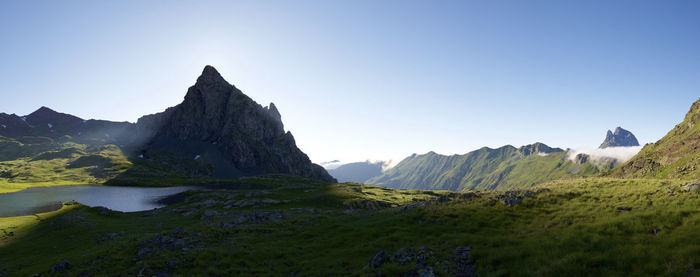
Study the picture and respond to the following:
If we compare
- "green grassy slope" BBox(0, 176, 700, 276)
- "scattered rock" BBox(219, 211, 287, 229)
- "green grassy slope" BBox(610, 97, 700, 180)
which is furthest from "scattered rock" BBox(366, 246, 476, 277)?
"green grassy slope" BBox(610, 97, 700, 180)

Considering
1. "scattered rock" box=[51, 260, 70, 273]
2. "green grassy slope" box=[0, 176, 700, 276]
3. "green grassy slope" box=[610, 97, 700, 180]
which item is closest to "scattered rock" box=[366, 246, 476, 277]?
"green grassy slope" box=[0, 176, 700, 276]

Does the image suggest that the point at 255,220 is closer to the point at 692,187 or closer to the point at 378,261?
the point at 378,261

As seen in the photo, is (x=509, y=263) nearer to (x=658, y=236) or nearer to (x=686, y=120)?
(x=658, y=236)

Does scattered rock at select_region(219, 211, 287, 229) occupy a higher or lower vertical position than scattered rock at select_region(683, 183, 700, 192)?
lower

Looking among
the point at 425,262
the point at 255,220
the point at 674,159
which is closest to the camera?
the point at 425,262

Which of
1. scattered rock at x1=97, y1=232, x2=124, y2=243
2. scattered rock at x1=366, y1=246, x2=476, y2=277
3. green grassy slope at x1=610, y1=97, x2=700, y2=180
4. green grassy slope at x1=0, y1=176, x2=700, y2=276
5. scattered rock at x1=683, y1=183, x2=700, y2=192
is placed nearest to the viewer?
green grassy slope at x1=0, y1=176, x2=700, y2=276

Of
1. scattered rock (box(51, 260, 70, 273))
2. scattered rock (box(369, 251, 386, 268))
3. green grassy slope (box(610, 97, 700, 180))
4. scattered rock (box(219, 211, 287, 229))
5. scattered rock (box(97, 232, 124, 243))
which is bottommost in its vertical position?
scattered rock (box(97, 232, 124, 243))

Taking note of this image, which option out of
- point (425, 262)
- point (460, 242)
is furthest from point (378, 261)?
point (460, 242)

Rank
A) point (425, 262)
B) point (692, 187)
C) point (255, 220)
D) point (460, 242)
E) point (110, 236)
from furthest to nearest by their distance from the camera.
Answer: point (255, 220) < point (110, 236) < point (692, 187) < point (460, 242) < point (425, 262)

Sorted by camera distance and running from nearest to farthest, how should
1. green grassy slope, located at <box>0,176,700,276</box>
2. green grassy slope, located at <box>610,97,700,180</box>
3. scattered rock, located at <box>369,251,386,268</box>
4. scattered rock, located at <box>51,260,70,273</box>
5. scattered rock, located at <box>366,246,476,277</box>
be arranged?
green grassy slope, located at <box>0,176,700,276</box> → scattered rock, located at <box>366,246,476,277</box> → scattered rock, located at <box>369,251,386,268</box> → scattered rock, located at <box>51,260,70,273</box> → green grassy slope, located at <box>610,97,700,180</box>

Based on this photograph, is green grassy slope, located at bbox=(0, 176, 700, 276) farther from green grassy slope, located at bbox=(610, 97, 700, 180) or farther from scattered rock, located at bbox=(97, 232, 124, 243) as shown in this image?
green grassy slope, located at bbox=(610, 97, 700, 180)

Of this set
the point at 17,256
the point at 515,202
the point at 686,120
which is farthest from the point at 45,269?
the point at 686,120

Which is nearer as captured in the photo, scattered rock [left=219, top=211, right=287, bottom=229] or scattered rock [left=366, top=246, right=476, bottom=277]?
scattered rock [left=366, top=246, right=476, bottom=277]

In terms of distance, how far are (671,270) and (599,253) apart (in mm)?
3030
